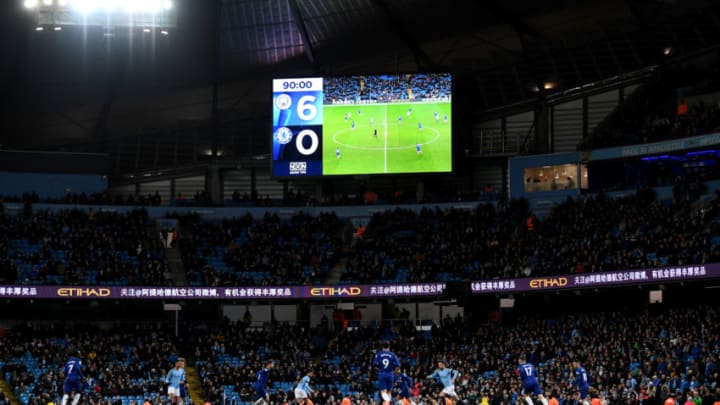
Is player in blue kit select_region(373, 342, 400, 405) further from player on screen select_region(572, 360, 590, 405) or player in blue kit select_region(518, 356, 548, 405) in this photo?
player on screen select_region(572, 360, 590, 405)

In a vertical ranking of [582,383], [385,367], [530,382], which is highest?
[385,367]

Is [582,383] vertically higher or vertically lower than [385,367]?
lower

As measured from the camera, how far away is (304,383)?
44.6 metres

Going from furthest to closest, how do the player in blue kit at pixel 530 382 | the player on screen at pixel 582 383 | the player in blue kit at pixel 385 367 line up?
the player on screen at pixel 582 383
the player in blue kit at pixel 530 382
the player in blue kit at pixel 385 367

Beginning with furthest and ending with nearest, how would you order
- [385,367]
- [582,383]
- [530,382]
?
[582,383]
[530,382]
[385,367]

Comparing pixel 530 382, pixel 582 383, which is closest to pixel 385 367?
pixel 530 382

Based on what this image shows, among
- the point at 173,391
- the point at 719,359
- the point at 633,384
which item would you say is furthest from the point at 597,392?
the point at 173,391

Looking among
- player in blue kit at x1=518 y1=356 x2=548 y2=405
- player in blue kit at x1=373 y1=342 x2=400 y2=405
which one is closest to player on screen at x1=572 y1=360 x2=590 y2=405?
player in blue kit at x1=518 y1=356 x2=548 y2=405

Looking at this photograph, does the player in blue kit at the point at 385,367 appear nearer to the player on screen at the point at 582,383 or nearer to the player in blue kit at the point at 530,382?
the player in blue kit at the point at 530,382

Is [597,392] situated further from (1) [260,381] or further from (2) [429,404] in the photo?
(1) [260,381]

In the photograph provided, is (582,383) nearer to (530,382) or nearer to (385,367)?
(530,382)

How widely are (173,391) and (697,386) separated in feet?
71.2

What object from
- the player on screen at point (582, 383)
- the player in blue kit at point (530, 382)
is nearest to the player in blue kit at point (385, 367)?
the player in blue kit at point (530, 382)

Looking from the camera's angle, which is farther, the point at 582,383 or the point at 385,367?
the point at 582,383
